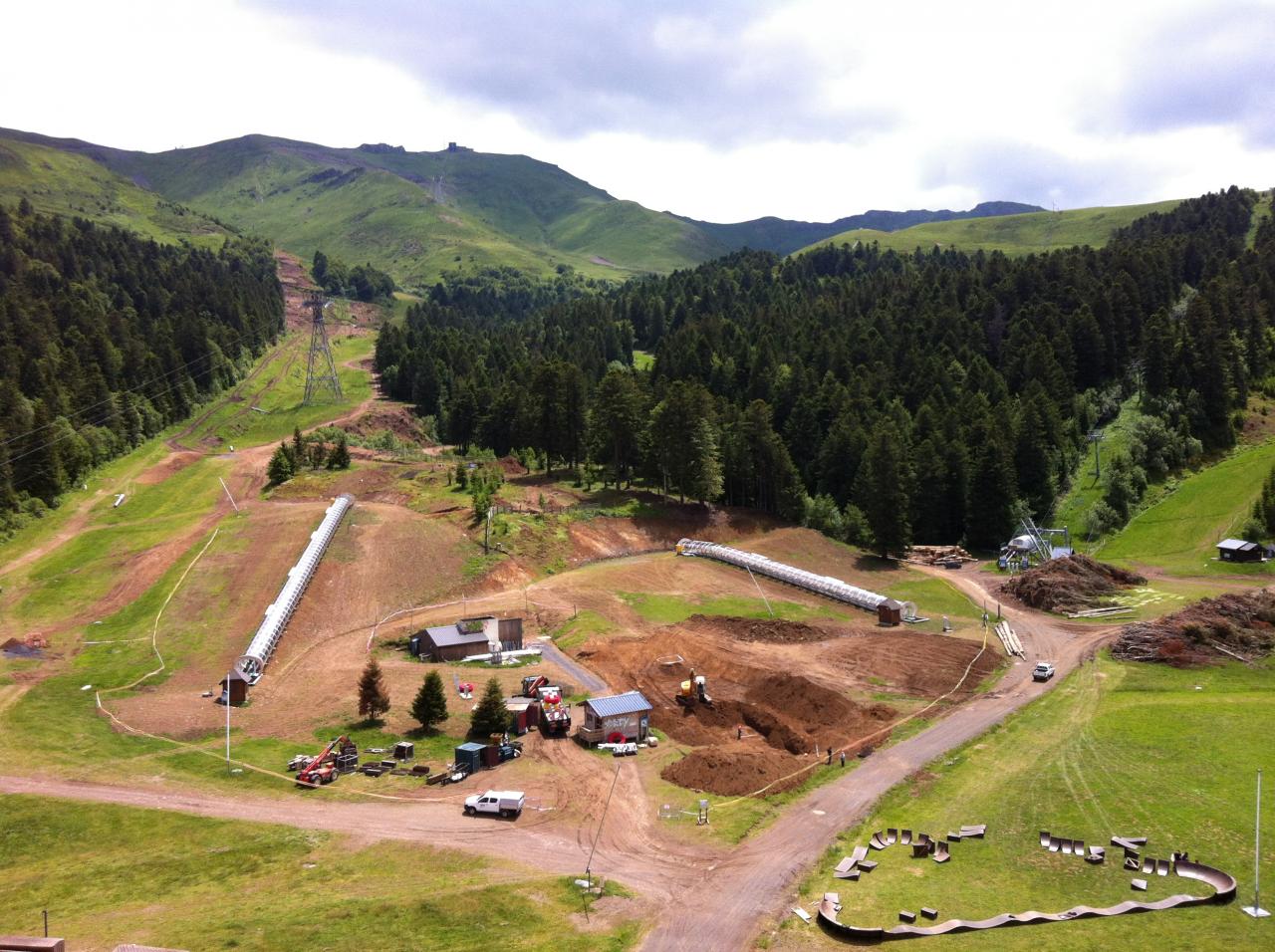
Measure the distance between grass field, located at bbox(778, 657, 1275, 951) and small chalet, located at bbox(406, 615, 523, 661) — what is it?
31636mm

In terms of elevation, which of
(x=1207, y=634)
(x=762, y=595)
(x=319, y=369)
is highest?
(x=319, y=369)

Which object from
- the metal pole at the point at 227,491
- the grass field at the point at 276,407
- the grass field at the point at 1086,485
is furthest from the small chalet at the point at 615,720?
the grass field at the point at 276,407

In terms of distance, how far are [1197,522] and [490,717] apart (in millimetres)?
87881

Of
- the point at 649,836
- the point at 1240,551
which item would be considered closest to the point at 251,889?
the point at 649,836

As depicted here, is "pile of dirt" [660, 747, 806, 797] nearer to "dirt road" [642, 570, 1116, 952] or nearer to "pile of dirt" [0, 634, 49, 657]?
"dirt road" [642, 570, 1116, 952]

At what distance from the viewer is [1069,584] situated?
7481cm

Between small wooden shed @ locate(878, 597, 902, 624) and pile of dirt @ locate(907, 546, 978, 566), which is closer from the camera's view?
small wooden shed @ locate(878, 597, 902, 624)

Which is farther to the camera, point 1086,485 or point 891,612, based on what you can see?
point 1086,485

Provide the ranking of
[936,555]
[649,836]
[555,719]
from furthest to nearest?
[936,555] → [555,719] → [649,836]

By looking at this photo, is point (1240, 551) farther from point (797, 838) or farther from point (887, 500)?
point (797, 838)

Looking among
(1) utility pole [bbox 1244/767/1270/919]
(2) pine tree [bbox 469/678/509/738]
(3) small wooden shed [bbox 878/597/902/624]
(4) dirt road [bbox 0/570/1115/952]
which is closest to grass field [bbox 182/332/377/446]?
(2) pine tree [bbox 469/678/509/738]

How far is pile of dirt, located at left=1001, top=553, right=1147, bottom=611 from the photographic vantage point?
73312 mm

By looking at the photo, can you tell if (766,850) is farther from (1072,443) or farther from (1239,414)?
(1239,414)

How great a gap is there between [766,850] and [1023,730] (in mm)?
20996
